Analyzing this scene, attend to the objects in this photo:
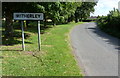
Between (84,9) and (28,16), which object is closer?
(28,16)

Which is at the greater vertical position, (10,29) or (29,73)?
(10,29)

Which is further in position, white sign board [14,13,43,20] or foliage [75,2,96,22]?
foliage [75,2,96,22]

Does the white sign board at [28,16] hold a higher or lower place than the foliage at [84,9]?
lower

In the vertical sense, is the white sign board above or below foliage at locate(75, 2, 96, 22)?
below

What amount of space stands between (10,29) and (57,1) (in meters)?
5.15

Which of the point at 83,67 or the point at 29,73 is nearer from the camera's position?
the point at 29,73

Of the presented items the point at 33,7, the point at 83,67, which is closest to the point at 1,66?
the point at 83,67

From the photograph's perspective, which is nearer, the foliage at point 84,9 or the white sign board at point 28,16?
the white sign board at point 28,16

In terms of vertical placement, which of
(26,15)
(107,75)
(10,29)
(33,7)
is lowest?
(107,75)

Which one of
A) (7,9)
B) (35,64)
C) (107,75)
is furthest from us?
(7,9)

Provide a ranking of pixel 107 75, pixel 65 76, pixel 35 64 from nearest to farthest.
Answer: pixel 65 76 → pixel 107 75 → pixel 35 64

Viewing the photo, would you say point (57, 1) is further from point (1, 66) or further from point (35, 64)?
point (1, 66)

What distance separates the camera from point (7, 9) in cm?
1277

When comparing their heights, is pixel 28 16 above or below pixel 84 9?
below
